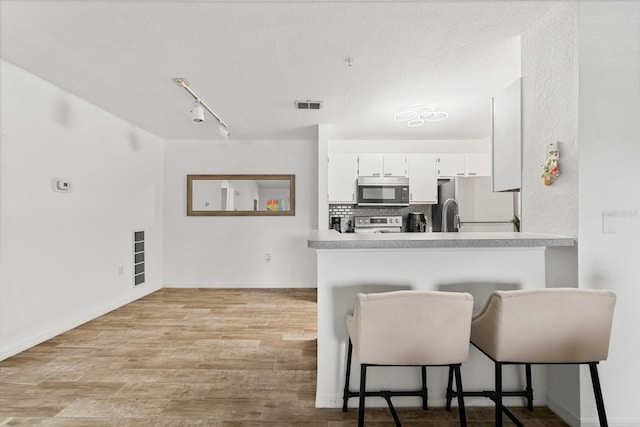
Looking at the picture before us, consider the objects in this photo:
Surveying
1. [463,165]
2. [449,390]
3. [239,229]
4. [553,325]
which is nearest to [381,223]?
[463,165]

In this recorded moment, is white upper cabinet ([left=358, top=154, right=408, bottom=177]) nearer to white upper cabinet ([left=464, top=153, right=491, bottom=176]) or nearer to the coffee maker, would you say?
the coffee maker

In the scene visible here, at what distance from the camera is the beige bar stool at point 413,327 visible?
1590 millimetres

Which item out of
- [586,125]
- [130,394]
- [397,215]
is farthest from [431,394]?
[397,215]

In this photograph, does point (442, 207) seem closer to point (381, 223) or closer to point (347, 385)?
point (381, 223)

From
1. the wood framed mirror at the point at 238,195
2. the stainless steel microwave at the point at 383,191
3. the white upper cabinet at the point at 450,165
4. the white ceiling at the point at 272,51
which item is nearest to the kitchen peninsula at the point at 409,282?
the white ceiling at the point at 272,51

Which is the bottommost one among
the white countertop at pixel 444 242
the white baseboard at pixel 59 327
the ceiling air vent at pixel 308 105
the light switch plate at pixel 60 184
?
the white baseboard at pixel 59 327

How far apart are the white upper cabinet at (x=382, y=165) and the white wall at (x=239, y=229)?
82cm

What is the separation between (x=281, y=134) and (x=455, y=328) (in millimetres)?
4178

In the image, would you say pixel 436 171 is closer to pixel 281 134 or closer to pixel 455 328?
pixel 281 134

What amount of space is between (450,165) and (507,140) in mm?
2787

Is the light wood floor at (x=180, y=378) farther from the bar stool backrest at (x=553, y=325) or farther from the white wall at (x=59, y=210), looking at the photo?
the bar stool backrest at (x=553, y=325)

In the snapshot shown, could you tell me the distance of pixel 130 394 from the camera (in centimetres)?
227

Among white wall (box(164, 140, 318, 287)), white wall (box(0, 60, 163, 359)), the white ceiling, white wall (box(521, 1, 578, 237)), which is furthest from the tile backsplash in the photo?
white wall (box(521, 1, 578, 237))

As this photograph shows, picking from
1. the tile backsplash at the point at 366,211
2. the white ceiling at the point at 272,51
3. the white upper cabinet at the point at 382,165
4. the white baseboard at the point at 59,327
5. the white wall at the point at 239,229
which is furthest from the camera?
the white wall at the point at 239,229
